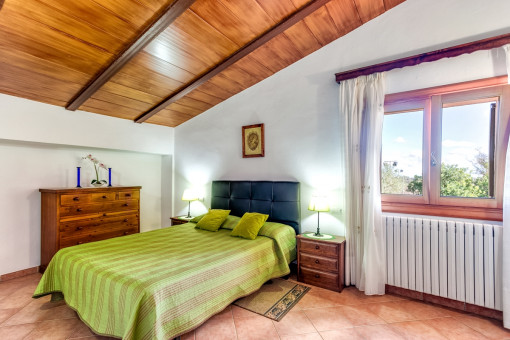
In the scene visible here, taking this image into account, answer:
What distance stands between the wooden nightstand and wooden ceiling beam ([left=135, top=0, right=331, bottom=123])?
224 centimetres

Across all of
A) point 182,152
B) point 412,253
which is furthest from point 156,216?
point 412,253

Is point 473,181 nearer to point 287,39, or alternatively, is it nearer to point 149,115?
point 287,39

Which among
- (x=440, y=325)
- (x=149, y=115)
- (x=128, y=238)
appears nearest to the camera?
(x=440, y=325)

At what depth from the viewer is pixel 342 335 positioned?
2.02 metres

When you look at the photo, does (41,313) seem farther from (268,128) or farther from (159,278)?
(268,128)

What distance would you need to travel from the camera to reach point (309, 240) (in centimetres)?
289

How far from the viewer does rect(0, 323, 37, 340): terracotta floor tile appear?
2.01m

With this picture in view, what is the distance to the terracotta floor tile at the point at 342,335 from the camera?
1.98 m

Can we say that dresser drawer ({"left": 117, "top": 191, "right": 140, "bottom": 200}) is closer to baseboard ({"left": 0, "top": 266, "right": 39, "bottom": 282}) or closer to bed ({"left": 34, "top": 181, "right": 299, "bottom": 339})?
bed ({"left": 34, "top": 181, "right": 299, "bottom": 339})

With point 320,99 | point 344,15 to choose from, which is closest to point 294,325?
point 320,99

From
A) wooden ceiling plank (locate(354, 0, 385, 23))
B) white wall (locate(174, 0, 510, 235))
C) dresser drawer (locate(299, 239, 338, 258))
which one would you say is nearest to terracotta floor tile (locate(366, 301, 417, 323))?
dresser drawer (locate(299, 239, 338, 258))

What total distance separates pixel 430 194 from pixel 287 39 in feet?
7.58

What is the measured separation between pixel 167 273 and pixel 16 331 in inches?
56.5

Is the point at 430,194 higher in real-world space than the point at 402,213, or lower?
higher
